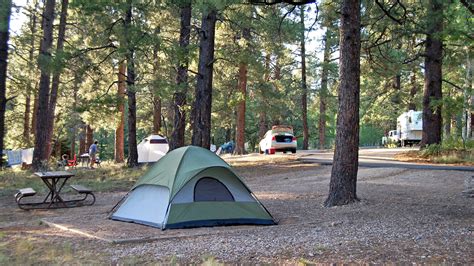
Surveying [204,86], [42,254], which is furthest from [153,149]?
[42,254]

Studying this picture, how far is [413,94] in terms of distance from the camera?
32219 mm

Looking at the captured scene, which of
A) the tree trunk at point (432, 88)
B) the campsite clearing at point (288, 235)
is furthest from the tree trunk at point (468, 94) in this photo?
the campsite clearing at point (288, 235)

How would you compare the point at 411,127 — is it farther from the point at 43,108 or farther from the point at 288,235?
the point at 288,235

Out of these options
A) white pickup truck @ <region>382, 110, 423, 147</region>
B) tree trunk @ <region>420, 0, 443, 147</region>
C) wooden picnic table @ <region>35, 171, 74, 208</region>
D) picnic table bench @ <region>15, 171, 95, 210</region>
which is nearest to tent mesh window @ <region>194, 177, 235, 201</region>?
picnic table bench @ <region>15, 171, 95, 210</region>

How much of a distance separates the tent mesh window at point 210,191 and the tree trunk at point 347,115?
7.31 feet

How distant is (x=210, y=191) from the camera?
8.30 metres

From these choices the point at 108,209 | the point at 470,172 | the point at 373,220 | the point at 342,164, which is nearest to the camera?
the point at 373,220

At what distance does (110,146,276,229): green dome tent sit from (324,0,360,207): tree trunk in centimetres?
178

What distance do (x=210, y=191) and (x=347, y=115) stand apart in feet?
10.2

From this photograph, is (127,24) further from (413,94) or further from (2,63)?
(413,94)

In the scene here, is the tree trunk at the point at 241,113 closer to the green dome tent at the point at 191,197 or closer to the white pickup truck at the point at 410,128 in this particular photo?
the white pickup truck at the point at 410,128

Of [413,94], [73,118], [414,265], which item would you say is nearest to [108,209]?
[414,265]

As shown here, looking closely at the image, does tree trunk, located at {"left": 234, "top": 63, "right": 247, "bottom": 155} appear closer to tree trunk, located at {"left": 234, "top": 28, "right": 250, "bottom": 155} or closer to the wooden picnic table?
tree trunk, located at {"left": 234, "top": 28, "right": 250, "bottom": 155}

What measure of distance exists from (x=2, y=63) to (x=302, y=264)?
12893 millimetres
